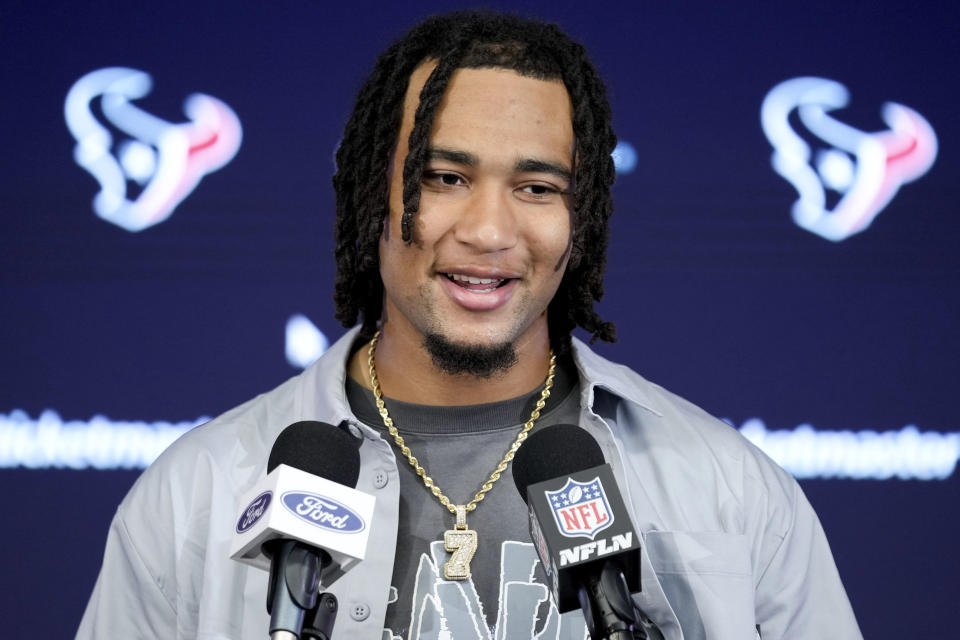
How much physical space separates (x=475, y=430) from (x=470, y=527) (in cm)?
15

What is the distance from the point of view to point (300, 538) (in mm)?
915

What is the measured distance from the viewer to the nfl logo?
0.94m

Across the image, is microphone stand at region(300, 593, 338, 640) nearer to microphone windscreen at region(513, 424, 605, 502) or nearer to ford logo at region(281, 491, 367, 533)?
ford logo at region(281, 491, 367, 533)

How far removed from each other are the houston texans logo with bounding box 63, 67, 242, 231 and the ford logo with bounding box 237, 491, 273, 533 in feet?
4.40

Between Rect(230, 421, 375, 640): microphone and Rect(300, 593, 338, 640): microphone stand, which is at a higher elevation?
Rect(230, 421, 375, 640): microphone

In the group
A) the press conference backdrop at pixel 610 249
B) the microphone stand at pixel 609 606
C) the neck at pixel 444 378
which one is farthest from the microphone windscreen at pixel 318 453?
the press conference backdrop at pixel 610 249

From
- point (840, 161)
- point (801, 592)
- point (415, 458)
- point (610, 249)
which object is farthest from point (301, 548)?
point (840, 161)

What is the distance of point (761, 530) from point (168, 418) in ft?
3.94

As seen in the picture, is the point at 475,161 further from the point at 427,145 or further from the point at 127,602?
the point at 127,602

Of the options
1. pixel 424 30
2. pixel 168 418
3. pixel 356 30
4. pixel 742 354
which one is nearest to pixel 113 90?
pixel 356 30

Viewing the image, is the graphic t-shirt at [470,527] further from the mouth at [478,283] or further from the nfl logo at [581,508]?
the nfl logo at [581,508]

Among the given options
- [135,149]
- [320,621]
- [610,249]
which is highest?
[135,149]

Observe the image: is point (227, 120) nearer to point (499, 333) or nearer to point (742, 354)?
point (499, 333)

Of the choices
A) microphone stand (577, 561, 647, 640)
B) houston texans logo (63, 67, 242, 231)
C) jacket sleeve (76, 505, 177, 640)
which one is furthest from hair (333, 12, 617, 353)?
microphone stand (577, 561, 647, 640)
